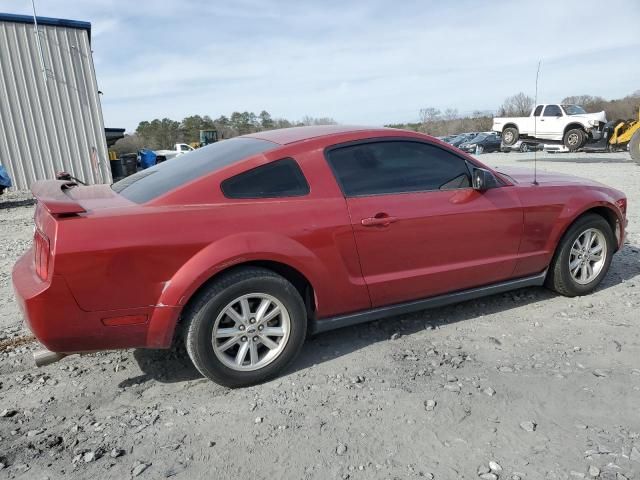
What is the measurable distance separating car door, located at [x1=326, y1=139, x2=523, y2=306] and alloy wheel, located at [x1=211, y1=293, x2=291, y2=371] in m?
0.68

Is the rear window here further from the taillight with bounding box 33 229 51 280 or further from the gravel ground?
the gravel ground

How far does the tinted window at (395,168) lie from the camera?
3215 mm

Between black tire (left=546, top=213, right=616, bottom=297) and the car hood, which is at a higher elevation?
the car hood

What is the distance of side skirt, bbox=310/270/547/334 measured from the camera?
3195 mm

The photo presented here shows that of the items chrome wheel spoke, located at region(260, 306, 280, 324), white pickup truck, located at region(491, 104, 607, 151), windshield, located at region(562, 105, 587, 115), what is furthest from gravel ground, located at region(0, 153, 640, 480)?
windshield, located at region(562, 105, 587, 115)

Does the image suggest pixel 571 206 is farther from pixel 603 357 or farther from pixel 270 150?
pixel 270 150

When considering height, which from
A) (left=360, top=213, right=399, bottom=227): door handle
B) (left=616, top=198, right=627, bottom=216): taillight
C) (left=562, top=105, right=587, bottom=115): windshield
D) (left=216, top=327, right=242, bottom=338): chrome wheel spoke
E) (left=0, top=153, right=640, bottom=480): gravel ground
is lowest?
(left=0, top=153, right=640, bottom=480): gravel ground

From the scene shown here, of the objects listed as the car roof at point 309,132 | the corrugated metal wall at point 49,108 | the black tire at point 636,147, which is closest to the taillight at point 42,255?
the car roof at point 309,132

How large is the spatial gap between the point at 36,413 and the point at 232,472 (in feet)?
4.34

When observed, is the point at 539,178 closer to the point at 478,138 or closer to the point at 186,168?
the point at 186,168

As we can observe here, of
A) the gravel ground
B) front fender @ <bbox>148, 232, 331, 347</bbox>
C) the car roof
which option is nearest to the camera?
the gravel ground

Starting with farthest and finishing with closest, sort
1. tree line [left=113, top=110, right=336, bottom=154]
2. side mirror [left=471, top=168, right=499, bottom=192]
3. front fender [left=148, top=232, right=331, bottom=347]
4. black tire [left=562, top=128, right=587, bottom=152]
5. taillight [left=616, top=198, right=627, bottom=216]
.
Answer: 1. tree line [left=113, top=110, right=336, bottom=154]
2. black tire [left=562, top=128, right=587, bottom=152]
3. taillight [left=616, top=198, right=627, bottom=216]
4. side mirror [left=471, top=168, right=499, bottom=192]
5. front fender [left=148, top=232, right=331, bottom=347]

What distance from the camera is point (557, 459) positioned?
2244 mm

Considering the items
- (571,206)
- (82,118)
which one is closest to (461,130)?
(82,118)
